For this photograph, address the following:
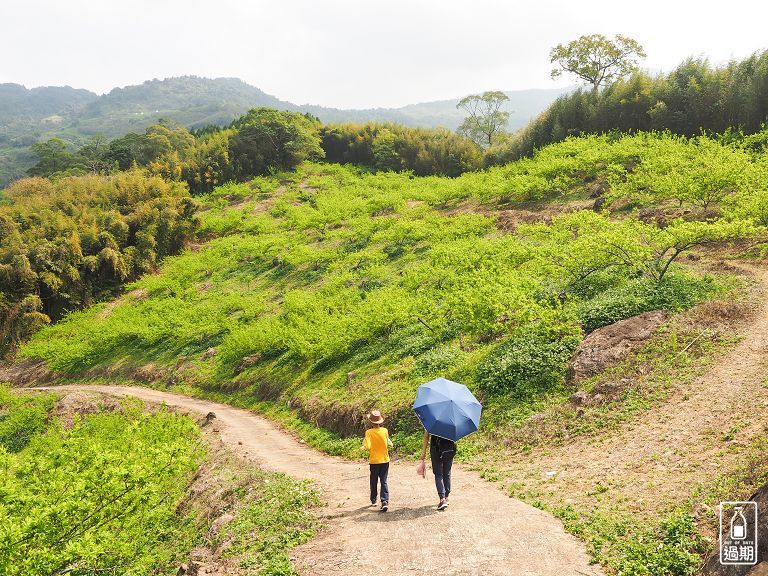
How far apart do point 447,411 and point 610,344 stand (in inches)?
337

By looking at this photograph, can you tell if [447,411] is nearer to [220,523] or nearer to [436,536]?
[436,536]

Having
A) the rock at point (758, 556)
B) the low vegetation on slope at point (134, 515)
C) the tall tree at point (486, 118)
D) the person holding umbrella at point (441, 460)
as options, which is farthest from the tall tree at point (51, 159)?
the rock at point (758, 556)

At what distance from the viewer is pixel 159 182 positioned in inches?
2061

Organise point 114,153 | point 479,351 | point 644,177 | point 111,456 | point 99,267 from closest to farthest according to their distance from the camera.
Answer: point 111,456, point 479,351, point 644,177, point 99,267, point 114,153

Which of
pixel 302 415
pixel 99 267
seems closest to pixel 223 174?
pixel 99 267

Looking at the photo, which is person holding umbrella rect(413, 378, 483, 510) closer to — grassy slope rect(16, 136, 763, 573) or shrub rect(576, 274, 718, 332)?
grassy slope rect(16, 136, 763, 573)

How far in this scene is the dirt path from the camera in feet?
28.6

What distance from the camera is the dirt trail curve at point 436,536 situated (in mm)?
7082

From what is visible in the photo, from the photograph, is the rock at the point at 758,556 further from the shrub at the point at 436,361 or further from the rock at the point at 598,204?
the rock at the point at 598,204

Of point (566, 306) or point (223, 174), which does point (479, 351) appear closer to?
point (566, 306)

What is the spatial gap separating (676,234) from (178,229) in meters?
48.3

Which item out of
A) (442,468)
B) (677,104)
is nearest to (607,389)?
(442,468)

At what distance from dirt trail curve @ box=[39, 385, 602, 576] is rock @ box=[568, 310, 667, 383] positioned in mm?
5140

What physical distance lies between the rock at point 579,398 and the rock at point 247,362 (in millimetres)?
19511
